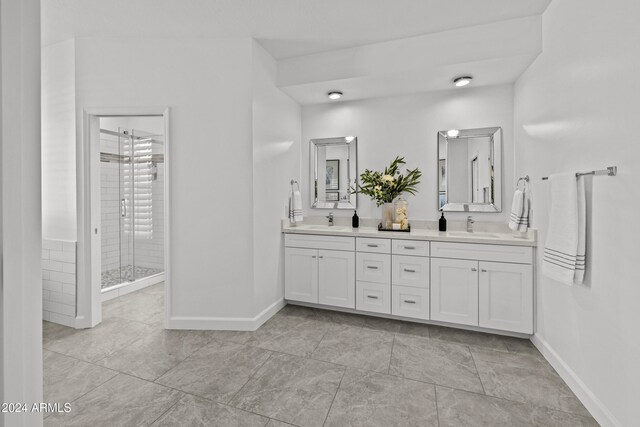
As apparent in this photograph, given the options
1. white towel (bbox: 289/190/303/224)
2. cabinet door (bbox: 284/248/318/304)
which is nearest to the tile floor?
cabinet door (bbox: 284/248/318/304)

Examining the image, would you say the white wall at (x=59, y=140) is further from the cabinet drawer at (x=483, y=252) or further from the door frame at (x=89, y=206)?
the cabinet drawer at (x=483, y=252)

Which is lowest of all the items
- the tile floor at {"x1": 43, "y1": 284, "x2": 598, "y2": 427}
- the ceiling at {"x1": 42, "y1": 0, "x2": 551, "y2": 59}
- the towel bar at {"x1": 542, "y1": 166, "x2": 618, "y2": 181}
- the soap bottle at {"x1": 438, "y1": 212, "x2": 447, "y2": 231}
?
the tile floor at {"x1": 43, "y1": 284, "x2": 598, "y2": 427}

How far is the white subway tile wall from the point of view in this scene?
2.79 metres

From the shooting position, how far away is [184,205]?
9.04ft

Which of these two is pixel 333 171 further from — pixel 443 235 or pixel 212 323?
pixel 212 323

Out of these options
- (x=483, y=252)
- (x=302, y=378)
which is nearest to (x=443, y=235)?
(x=483, y=252)

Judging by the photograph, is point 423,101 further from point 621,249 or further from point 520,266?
point 621,249

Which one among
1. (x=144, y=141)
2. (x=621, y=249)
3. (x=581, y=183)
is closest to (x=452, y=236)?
(x=581, y=183)

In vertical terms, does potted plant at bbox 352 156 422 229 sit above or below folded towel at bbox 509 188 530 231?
above

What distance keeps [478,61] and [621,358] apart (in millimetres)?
2273

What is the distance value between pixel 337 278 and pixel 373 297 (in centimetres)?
41

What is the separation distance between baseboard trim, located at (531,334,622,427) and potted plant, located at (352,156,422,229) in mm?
1611

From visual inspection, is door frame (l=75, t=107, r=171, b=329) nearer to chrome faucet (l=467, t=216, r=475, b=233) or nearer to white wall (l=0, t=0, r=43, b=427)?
white wall (l=0, t=0, r=43, b=427)

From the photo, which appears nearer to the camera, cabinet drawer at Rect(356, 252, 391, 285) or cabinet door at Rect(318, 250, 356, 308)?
cabinet drawer at Rect(356, 252, 391, 285)
